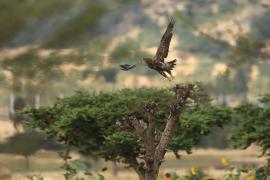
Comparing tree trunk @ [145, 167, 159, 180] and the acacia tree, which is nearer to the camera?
tree trunk @ [145, 167, 159, 180]

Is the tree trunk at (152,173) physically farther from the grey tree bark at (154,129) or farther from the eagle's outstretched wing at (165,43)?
the eagle's outstretched wing at (165,43)

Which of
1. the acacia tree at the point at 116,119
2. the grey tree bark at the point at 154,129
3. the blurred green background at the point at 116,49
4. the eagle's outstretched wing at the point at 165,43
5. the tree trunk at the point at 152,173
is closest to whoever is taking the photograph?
the eagle's outstretched wing at the point at 165,43

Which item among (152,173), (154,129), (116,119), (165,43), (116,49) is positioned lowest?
(152,173)

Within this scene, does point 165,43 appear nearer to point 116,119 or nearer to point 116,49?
point 116,119

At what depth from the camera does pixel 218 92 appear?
69.3m

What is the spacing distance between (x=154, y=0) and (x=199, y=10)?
13.4 meters

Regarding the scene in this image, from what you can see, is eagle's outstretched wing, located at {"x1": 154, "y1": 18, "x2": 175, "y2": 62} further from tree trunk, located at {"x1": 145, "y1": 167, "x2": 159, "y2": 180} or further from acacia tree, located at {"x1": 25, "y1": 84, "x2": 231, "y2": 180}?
acacia tree, located at {"x1": 25, "y1": 84, "x2": 231, "y2": 180}

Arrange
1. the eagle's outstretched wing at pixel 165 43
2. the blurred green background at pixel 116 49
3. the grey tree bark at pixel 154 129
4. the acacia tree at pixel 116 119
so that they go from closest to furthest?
1. the eagle's outstretched wing at pixel 165 43
2. the grey tree bark at pixel 154 129
3. the acacia tree at pixel 116 119
4. the blurred green background at pixel 116 49

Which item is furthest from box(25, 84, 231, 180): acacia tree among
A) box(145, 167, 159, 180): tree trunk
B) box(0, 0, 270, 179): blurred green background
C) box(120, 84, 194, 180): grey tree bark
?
box(120, 84, 194, 180): grey tree bark

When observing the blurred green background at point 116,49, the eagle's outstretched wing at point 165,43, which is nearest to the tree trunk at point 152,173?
the eagle's outstretched wing at point 165,43

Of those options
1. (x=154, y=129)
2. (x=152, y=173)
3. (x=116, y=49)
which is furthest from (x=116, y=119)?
(x=116, y=49)

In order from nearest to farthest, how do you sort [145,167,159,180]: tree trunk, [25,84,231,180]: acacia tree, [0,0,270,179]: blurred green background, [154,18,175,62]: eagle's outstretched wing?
[154,18,175,62]: eagle's outstretched wing, [145,167,159,180]: tree trunk, [25,84,231,180]: acacia tree, [0,0,270,179]: blurred green background

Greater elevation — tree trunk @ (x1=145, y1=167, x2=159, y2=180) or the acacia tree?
the acacia tree

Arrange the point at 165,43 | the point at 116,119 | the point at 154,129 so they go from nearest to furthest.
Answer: the point at 165,43, the point at 154,129, the point at 116,119
